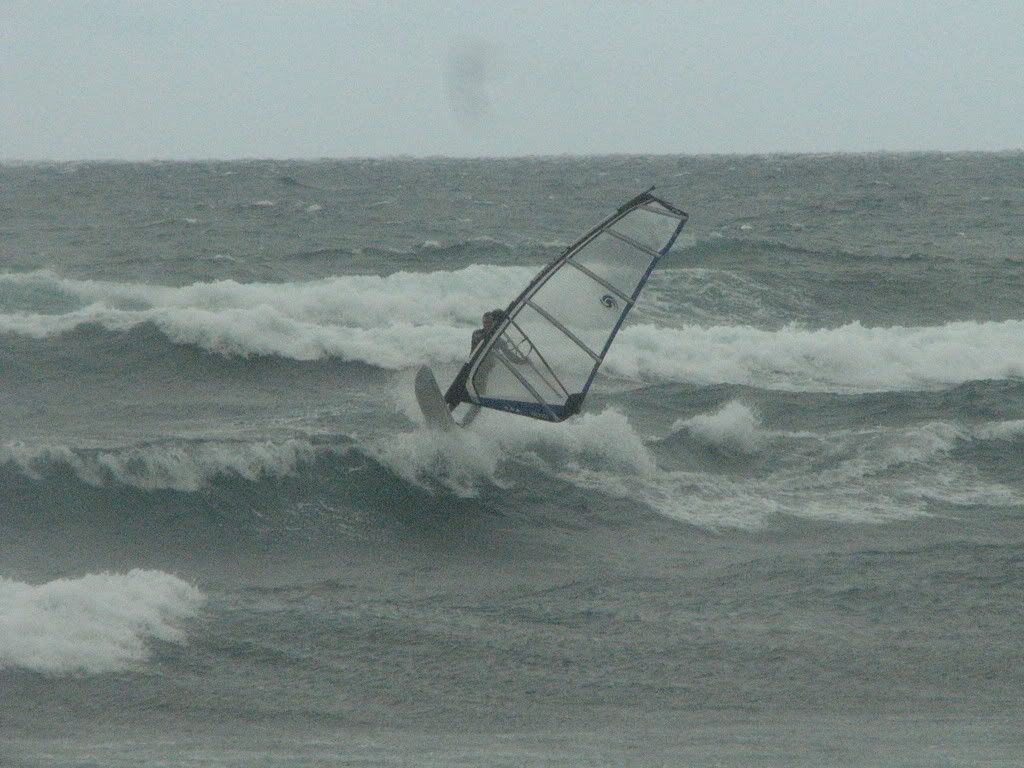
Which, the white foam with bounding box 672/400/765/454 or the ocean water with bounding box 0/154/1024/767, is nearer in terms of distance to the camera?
the ocean water with bounding box 0/154/1024/767

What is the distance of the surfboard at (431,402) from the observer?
1162 centimetres

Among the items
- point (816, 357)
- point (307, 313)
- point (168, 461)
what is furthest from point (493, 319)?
point (307, 313)

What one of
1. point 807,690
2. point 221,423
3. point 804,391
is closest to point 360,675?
point 807,690

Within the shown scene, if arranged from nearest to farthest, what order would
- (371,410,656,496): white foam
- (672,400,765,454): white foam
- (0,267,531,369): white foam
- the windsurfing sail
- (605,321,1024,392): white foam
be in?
the windsurfing sail, (371,410,656,496): white foam, (672,400,765,454): white foam, (0,267,531,369): white foam, (605,321,1024,392): white foam

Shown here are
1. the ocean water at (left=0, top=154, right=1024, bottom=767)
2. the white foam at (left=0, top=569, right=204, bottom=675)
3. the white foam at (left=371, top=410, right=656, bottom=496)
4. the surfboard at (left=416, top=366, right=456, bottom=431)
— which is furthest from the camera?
the white foam at (left=371, top=410, right=656, bottom=496)

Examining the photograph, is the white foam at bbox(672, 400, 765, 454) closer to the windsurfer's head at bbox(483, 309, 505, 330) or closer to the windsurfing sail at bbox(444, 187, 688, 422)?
the windsurfing sail at bbox(444, 187, 688, 422)

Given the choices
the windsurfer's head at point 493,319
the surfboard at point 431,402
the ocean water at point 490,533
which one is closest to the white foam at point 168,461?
the ocean water at point 490,533

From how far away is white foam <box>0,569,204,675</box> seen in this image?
7215 mm

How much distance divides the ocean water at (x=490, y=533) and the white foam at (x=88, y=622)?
0.07 feet

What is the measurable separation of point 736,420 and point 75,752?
9.26m

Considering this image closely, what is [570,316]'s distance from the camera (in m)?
11.6

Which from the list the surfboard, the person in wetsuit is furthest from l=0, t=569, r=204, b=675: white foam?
the person in wetsuit

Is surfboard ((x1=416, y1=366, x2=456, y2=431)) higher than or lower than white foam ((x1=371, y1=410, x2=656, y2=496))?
higher

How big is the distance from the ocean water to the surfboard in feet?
0.75
